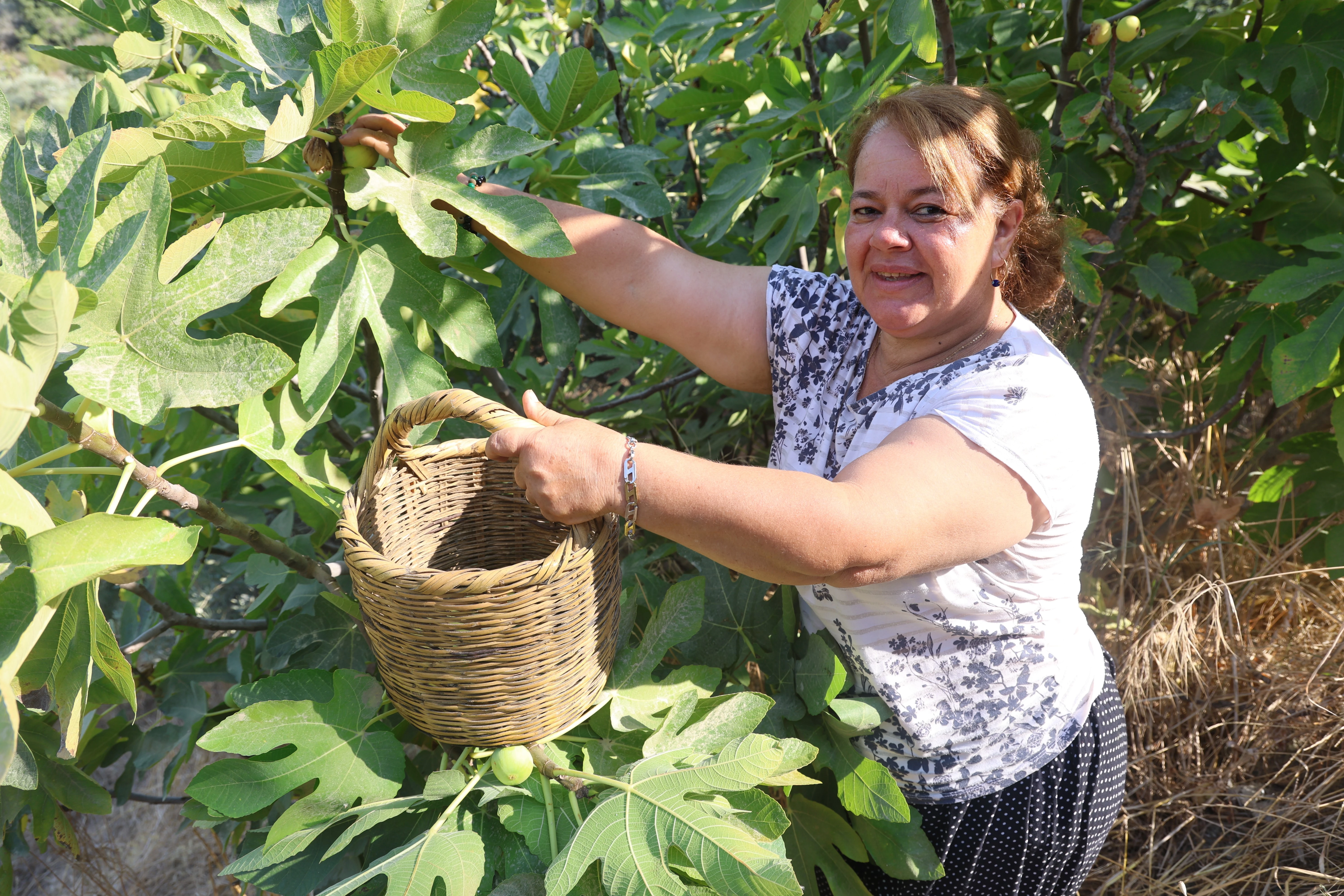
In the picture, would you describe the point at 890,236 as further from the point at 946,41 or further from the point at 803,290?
the point at 946,41

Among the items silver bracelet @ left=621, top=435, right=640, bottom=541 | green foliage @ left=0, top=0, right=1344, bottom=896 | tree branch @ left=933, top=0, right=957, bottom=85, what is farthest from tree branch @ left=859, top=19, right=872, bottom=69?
silver bracelet @ left=621, top=435, right=640, bottom=541

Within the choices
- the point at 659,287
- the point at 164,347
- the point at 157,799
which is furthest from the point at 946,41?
the point at 157,799

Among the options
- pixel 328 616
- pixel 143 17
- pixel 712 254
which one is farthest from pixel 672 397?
pixel 143 17

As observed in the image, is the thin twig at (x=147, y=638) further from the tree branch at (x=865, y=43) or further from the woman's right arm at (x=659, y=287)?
the tree branch at (x=865, y=43)

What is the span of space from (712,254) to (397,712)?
133 centimetres

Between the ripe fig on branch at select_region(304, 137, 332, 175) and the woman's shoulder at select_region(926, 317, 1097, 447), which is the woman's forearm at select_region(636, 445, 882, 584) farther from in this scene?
the ripe fig on branch at select_region(304, 137, 332, 175)

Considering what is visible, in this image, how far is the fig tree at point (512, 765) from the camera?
116cm

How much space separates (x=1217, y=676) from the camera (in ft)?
8.12

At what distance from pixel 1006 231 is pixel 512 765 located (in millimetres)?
1127

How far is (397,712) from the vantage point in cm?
141

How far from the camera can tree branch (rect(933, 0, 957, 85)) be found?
1752mm

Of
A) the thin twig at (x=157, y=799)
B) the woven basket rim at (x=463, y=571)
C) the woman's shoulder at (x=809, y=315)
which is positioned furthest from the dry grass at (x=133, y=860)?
the woman's shoulder at (x=809, y=315)

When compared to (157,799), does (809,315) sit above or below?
above

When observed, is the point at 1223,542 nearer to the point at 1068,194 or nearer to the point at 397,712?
the point at 1068,194
